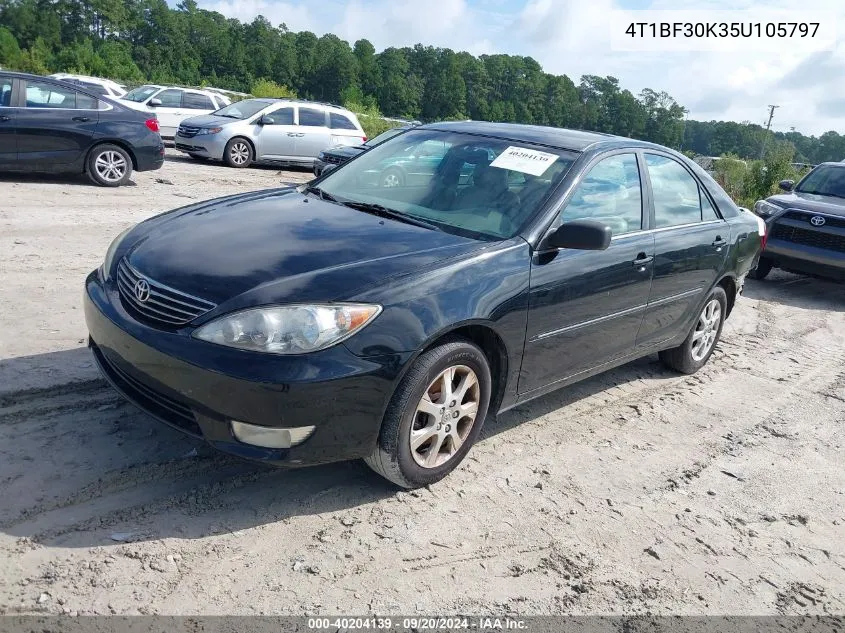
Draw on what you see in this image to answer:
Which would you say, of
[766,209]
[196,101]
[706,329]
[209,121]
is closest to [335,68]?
[196,101]

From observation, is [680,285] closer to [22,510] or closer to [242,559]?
[242,559]

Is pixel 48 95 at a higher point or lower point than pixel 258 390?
higher

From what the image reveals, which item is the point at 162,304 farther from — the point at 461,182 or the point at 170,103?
the point at 170,103

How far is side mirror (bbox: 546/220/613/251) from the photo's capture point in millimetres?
3926

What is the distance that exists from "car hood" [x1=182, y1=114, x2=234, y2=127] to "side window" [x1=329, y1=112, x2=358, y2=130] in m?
2.27

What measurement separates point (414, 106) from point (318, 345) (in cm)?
9064

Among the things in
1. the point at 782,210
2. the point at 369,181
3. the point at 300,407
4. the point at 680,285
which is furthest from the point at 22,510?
the point at 782,210

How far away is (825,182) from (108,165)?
10.4m

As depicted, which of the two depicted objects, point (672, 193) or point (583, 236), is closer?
point (583, 236)

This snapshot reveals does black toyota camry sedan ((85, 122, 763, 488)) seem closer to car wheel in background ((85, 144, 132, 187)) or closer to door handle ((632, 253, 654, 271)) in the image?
door handle ((632, 253, 654, 271))

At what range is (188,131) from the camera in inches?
666

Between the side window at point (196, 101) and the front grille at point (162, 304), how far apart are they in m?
17.0

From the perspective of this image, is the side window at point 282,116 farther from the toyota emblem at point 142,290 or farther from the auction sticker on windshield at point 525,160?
the toyota emblem at point 142,290

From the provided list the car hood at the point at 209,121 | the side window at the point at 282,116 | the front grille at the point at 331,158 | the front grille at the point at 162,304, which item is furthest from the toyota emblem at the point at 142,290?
the side window at the point at 282,116
